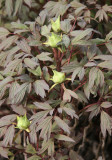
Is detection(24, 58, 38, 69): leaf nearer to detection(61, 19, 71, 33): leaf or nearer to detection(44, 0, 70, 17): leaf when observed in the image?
detection(61, 19, 71, 33): leaf

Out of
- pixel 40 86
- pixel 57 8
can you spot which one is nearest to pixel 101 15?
pixel 57 8

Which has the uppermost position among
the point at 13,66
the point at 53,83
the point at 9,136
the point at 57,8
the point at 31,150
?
the point at 57,8

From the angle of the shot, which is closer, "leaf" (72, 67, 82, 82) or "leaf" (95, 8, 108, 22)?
"leaf" (72, 67, 82, 82)

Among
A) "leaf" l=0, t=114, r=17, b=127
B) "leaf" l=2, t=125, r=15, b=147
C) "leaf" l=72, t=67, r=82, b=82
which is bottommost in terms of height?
"leaf" l=2, t=125, r=15, b=147

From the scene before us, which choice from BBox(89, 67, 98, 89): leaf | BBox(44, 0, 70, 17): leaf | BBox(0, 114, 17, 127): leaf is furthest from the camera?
BBox(44, 0, 70, 17): leaf

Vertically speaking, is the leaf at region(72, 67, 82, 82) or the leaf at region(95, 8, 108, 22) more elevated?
the leaf at region(95, 8, 108, 22)

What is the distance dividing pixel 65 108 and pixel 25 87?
0.52ft

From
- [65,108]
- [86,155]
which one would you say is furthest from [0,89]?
[86,155]

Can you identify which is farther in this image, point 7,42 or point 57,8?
point 57,8

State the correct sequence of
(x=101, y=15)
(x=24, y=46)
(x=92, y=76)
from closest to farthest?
(x=92, y=76), (x=24, y=46), (x=101, y=15)

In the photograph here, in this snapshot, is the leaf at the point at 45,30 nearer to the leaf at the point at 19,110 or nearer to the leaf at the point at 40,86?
the leaf at the point at 40,86

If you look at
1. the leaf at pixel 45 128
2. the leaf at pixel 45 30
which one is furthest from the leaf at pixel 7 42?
the leaf at pixel 45 128

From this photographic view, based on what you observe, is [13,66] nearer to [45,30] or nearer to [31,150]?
[45,30]

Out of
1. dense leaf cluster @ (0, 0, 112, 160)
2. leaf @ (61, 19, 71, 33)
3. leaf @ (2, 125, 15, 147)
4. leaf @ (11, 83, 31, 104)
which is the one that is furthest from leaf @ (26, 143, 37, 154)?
leaf @ (61, 19, 71, 33)
